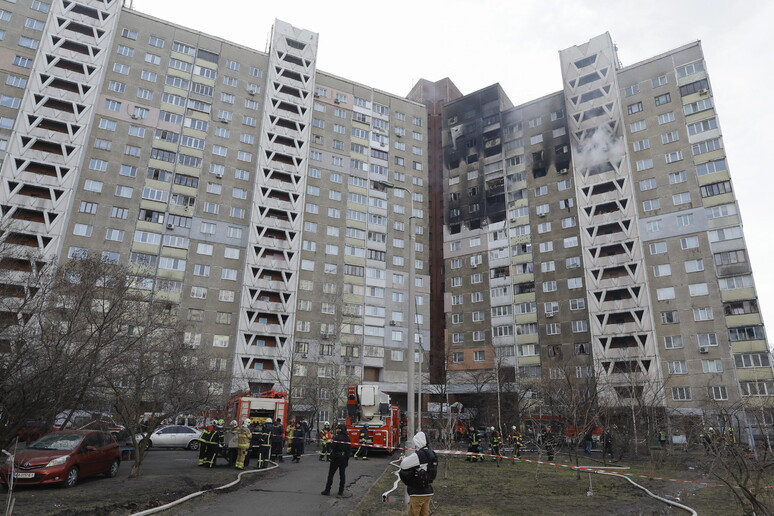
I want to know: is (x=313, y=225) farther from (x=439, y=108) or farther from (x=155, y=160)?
(x=439, y=108)

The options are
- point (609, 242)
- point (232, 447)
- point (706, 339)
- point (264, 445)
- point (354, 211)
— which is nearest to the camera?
point (232, 447)

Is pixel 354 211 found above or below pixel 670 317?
above

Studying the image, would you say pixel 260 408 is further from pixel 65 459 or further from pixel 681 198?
pixel 681 198

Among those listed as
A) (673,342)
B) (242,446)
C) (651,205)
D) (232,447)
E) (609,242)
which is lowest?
(232,447)

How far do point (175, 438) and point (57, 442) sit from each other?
18407mm

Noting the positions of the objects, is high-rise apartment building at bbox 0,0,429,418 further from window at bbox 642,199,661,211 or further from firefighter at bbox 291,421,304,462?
window at bbox 642,199,661,211

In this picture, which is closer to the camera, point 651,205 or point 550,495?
point 550,495

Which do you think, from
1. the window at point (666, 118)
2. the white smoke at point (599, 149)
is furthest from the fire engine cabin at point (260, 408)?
the window at point (666, 118)

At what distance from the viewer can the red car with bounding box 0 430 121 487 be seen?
12703 mm

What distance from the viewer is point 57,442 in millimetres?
14180

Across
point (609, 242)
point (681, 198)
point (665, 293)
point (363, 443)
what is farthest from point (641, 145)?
point (363, 443)

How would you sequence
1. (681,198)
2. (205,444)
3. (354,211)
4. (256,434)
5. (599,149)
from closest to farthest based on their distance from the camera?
(205,444)
(256,434)
(681,198)
(599,149)
(354,211)

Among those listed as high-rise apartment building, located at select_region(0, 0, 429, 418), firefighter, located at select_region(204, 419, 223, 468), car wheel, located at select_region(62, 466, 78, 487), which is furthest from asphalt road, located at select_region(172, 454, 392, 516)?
high-rise apartment building, located at select_region(0, 0, 429, 418)

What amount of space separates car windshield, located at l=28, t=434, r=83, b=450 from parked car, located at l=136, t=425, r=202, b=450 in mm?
17145
